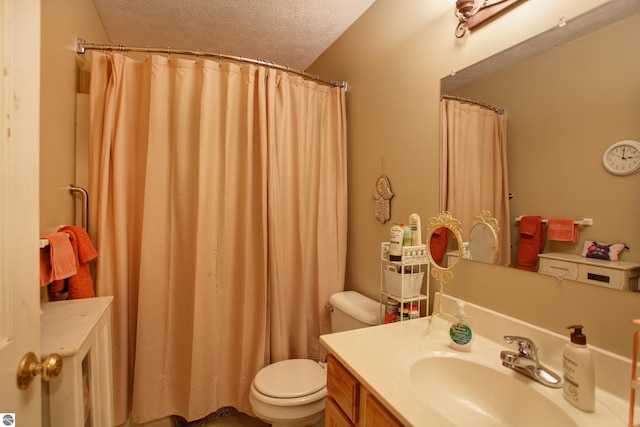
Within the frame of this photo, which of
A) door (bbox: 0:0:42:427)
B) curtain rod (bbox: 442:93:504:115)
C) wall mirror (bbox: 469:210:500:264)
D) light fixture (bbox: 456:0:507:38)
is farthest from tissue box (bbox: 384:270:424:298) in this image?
door (bbox: 0:0:42:427)

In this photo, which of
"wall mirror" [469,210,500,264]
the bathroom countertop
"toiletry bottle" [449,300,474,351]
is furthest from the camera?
"wall mirror" [469,210,500,264]

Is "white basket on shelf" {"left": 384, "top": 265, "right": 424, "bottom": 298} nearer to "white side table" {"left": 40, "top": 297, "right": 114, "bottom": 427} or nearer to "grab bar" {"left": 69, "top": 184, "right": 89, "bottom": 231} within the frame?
"white side table" {"left": 40, "top": 297, "right": 114, "bottom": 427}

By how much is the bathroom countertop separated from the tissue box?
117 mm

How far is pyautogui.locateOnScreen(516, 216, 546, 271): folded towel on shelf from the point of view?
2.97 ft

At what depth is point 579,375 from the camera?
2.20 ft

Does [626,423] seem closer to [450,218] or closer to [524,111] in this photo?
[450,218]

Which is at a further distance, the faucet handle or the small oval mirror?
the small oval mirror

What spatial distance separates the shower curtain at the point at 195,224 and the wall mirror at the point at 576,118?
1.14 m

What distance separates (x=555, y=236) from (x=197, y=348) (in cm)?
166

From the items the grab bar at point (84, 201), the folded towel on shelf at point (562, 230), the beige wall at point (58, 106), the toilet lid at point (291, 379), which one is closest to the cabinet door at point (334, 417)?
the toilet lid at point (291, 379)

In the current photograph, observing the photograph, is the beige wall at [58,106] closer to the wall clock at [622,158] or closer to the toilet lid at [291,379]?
the toilet lid at [291,379]

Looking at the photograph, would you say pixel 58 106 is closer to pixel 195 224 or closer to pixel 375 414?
pixel 195 224

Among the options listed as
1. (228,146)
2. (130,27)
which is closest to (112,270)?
(228,146)

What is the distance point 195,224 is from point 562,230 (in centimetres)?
157
